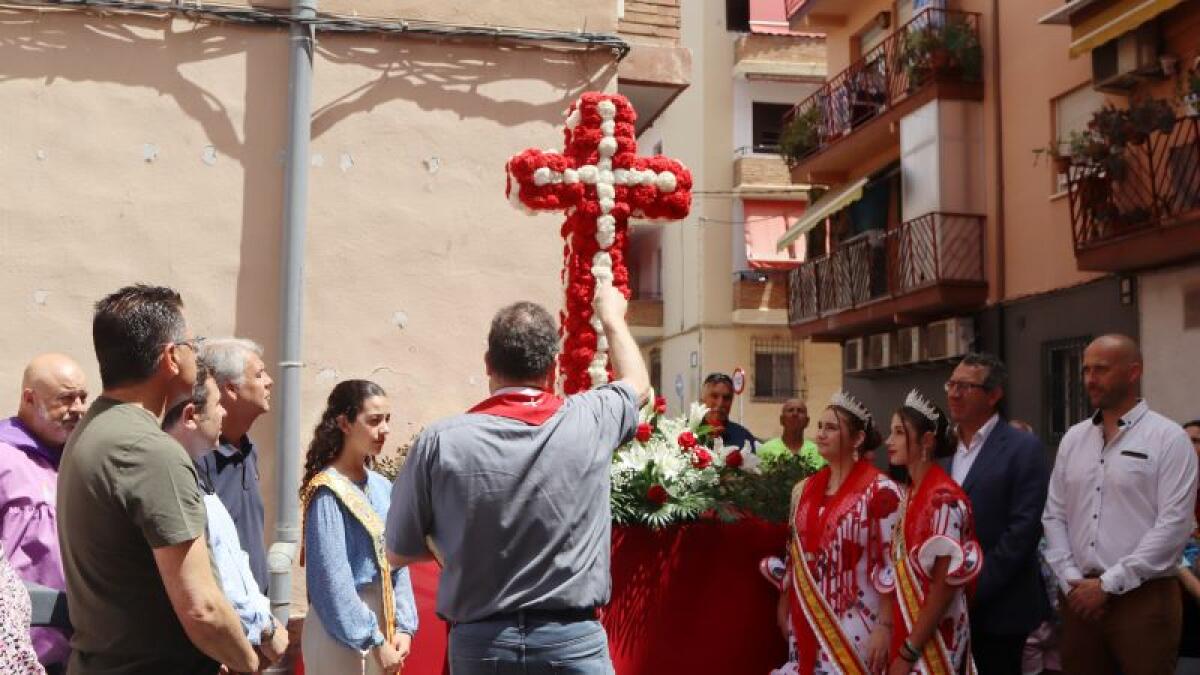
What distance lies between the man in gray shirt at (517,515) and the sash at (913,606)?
1.93 metres

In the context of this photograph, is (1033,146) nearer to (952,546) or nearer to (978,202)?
(978,202)

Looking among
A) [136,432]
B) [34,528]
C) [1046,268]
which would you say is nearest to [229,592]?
[136,432]

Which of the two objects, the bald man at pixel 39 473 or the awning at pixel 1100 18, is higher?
the awning at pixel 1100 18

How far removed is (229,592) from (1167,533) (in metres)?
3.74

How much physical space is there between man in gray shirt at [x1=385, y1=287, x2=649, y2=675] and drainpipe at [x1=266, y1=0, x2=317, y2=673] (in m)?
4.18

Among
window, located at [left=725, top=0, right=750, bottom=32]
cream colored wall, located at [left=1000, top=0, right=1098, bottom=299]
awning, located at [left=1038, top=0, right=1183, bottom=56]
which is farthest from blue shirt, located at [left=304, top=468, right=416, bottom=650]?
window, located at [left=725, top=0, right=750, bottom=32]

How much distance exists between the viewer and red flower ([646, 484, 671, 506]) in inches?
218

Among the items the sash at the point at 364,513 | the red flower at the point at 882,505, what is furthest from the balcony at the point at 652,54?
the sash at the point at 364,513

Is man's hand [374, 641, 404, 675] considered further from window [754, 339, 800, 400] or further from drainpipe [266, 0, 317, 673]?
window [754, 339, 800, 400]

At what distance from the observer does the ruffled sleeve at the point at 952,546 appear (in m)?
5.20

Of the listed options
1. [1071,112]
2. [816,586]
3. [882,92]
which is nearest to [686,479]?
[816,586]

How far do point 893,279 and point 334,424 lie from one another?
1661cm

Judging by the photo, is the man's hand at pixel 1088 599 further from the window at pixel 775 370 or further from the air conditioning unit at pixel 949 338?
the window at pixel 775 370

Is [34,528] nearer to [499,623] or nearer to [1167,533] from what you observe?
[499,623]
